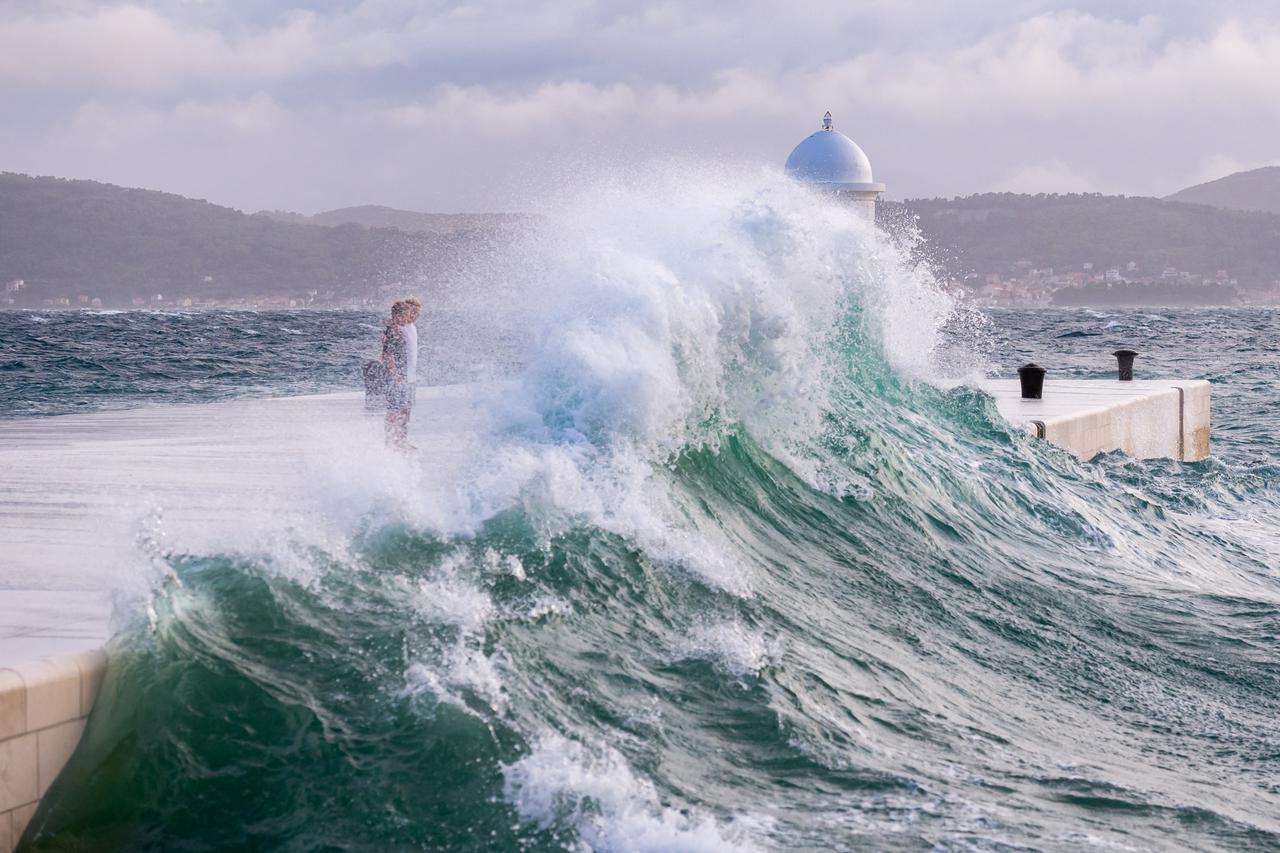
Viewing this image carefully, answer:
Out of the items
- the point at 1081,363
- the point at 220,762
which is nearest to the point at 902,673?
the point at 220,762

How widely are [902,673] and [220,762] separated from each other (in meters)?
2.91

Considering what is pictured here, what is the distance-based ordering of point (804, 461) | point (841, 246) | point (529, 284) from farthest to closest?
point (841, 246)
point (804, 461)
point (529, 284)

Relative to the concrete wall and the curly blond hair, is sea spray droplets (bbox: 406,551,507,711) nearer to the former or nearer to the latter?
the concrete wall

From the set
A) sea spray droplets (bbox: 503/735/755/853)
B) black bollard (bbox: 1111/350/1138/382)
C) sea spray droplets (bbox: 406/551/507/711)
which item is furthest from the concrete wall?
black bollard (bbox: 1111/350/1138/382)

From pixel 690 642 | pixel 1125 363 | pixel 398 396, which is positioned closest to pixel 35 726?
pixel 690 642

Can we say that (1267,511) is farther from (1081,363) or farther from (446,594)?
(1081,363)

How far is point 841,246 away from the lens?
464 inches

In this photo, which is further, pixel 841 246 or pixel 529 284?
pixel 841 246

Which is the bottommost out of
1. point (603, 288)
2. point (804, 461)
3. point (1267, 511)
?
point (1267, 511)

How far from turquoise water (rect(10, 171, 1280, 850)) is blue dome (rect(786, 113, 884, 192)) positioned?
17910mm

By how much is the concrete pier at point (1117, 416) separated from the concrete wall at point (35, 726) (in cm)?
1034

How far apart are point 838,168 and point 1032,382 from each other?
517 inches

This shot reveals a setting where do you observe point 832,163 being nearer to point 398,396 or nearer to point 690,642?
point 398,396

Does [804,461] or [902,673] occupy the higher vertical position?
[804,461]
